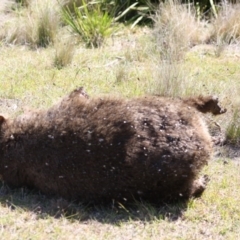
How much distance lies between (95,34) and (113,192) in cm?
500

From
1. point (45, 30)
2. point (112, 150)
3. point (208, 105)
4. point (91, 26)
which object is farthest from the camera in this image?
point (45, 30)

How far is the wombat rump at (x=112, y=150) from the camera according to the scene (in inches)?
216

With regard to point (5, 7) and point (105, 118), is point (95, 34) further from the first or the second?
point (105, 118)

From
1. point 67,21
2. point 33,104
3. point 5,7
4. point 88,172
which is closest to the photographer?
point 88,172

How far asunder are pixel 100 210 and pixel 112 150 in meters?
0.55

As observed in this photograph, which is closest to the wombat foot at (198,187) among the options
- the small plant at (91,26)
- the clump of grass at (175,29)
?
the clump of grass at (175,29)

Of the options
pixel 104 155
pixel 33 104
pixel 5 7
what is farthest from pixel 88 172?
pixel 5 7

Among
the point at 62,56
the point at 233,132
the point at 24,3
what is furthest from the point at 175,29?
the point at 24,3

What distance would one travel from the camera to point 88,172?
5.57 metres

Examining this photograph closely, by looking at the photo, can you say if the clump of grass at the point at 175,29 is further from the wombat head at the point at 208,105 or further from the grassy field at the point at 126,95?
the wombat head at the point at 208,105

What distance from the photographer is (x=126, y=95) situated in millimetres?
8102

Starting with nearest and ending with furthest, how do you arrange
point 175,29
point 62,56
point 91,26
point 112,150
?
point 112,150 → point 62,56 → point 175,29 → point 91,26

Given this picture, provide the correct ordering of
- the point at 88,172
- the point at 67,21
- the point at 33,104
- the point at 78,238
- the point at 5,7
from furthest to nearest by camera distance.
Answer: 1. the point at 5,7
2. the point at 67,21
3. the point at 33,104
4. the point at 88,172
5. the point at 78,238

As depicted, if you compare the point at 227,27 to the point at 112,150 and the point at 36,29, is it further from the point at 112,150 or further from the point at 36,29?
the point at 112,150
